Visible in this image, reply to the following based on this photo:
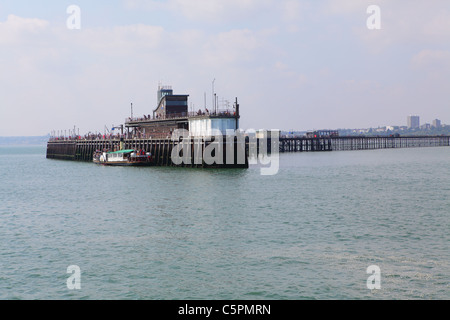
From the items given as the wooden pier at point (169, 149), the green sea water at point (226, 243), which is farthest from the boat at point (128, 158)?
the green sea water at point (226, 243)

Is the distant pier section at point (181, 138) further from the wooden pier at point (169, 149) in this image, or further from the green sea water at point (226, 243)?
the green sea water at point (226, 243)

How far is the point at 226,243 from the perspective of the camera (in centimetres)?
3141

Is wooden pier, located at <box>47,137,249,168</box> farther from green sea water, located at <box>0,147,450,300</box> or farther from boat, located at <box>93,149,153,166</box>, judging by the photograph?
green sea water, located at <box>0,147,450,300</box>

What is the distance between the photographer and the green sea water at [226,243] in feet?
75.9

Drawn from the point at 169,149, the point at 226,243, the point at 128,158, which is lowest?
the point at 226,243

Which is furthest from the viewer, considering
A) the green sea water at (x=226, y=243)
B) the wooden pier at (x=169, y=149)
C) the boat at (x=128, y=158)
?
the boat at (x=128, y=158)

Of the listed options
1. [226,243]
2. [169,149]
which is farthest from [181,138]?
[226,243]

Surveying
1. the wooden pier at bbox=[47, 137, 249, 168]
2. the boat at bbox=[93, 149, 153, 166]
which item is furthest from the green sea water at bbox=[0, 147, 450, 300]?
the boat at bbox=[93, 149, 153, 166]

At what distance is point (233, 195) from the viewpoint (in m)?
54.1

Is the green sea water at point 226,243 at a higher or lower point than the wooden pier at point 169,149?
lower

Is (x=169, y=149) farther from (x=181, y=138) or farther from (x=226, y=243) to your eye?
(x=226, y=243)

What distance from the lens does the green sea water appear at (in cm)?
2312

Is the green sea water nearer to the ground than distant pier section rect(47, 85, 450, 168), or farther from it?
nearer to the ground

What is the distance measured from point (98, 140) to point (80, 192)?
69.5m
